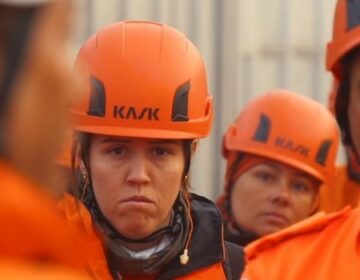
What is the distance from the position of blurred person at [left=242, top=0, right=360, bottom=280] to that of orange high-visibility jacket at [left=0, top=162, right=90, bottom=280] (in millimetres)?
1168

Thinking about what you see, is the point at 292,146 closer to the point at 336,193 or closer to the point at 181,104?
the point at 336,193

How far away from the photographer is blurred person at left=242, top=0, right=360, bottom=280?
2217 millimetres

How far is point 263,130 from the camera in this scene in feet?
15.9

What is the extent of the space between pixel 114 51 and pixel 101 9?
215cm

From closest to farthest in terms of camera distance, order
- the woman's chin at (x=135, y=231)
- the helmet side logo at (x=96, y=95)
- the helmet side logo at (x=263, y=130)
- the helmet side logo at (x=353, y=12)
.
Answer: the helmet side logo at (x=353, y=12)
the woman's chin at (x=135, y=231)
the helmet side logo at (x=96, y=95)
the helmet side logo at (x=263, y=130)

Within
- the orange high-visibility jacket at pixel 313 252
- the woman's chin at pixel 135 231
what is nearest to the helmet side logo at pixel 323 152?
the woman's chin at pixel 135 231

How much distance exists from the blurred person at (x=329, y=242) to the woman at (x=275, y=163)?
1691 mm

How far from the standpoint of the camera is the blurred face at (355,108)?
237cm

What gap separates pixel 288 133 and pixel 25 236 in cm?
381

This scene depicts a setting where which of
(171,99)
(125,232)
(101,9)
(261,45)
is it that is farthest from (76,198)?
(261,45)

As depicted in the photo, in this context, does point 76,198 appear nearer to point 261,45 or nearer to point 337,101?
point 337,101

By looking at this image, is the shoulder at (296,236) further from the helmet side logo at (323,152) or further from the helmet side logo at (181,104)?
the helmet side logo at (323,152)

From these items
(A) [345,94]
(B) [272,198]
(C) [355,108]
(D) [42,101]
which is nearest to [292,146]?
(B) [272,198]

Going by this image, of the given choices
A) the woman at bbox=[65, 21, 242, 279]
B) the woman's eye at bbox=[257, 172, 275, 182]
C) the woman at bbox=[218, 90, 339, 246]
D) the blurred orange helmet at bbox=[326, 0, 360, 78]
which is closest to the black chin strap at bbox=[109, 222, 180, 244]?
the woman at bbox=[65, 21, 242, 279]
